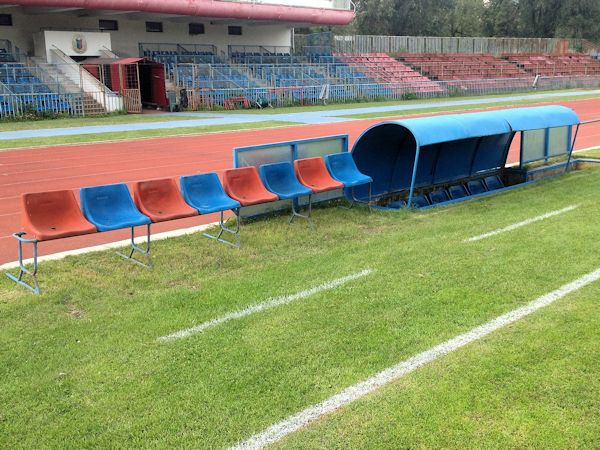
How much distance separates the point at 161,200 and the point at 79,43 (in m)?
29.5

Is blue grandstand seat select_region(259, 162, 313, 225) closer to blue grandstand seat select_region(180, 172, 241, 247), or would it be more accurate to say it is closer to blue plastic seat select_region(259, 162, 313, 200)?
blue plastic seat select_region(259, 162, 313, 200)

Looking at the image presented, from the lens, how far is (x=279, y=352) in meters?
5.04

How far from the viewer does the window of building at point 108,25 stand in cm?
3800

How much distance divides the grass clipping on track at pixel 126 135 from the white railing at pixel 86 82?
27.3 feet

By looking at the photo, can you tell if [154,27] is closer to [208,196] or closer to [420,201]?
[420,201]

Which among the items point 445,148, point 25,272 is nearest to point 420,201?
point 445,148

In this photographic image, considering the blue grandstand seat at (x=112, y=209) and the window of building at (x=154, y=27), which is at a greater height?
the window of building at (x=154, y=27)

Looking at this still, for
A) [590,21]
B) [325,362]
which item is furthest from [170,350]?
[590,21]

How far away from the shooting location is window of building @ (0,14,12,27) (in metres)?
33.6

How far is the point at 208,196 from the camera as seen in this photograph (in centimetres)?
844

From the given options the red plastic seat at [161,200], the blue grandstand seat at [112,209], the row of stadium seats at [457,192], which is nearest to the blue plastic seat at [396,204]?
the row of stadium seats at [457,192]

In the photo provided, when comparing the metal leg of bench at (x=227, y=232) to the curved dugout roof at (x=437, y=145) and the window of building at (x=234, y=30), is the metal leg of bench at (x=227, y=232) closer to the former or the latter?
the curved dugout roof at (x=437, y=145)

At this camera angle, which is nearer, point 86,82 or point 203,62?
point 86,82

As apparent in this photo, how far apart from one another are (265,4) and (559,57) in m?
37.1
